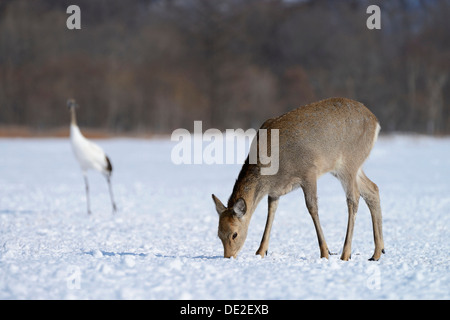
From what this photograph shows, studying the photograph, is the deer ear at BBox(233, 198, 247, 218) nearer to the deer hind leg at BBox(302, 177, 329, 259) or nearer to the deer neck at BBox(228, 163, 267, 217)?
the deer neck at BBox(228, 163, 267, 217)

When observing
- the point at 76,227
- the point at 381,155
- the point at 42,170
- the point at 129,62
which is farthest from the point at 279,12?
the point at 76,227

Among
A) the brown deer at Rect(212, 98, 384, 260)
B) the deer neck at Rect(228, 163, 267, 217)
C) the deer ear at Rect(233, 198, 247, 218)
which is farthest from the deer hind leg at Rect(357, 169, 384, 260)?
the deer ear at Rect(233, 198, 247, 218)

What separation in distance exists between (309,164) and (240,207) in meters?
0.92

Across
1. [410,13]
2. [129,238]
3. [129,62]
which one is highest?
[410,13]

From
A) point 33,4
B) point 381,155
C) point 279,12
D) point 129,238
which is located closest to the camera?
point 129,238

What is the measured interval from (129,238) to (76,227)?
4.55 feet

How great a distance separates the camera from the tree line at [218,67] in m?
49.6

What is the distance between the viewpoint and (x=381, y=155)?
993 inches

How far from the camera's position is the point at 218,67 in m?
62.7

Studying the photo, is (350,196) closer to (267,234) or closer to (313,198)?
(313,198)

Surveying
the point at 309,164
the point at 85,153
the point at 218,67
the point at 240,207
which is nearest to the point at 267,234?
the point at 240,207

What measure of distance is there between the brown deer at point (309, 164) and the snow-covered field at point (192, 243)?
1.09 feet
